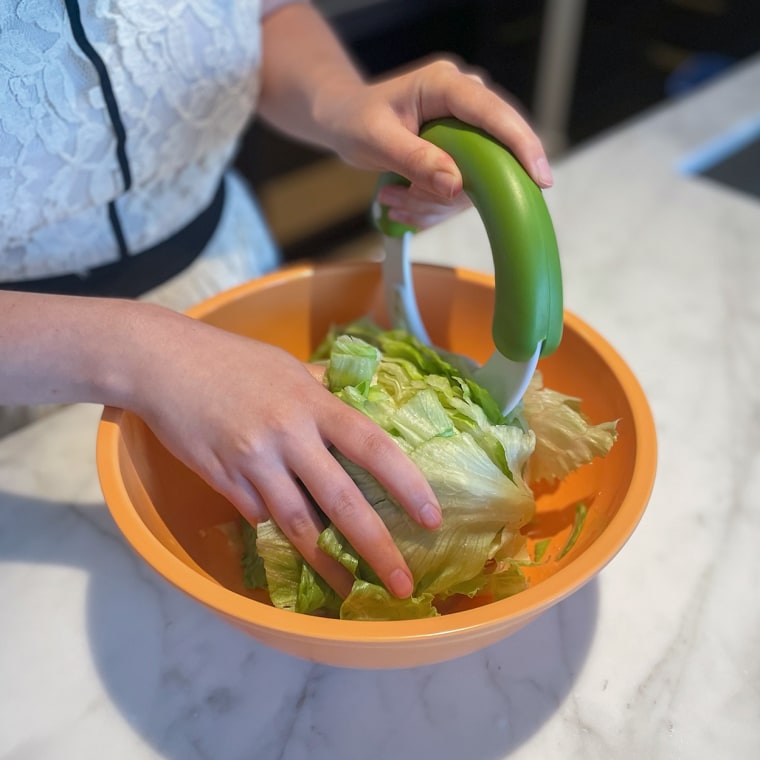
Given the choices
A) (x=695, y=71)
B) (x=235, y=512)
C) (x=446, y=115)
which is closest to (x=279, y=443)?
(x=235, y=512)

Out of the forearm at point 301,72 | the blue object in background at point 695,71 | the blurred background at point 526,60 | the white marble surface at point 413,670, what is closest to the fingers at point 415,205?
the forearm at point 301,72

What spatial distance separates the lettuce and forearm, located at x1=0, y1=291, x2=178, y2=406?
0.45ft

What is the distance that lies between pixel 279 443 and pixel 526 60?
2.42 meters

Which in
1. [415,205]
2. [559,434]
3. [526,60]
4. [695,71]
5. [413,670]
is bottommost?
[526,60]

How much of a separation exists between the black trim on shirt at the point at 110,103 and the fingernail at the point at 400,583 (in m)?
0.49

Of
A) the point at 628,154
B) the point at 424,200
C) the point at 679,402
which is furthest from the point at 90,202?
the point at 628,154

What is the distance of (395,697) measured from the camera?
539 mm

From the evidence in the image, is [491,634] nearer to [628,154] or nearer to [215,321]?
[215,321]

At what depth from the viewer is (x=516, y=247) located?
1.63 feet

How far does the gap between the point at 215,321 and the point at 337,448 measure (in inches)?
9.2

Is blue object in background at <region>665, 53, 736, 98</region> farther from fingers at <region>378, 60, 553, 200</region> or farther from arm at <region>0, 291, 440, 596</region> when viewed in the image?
arm at <region>0, 291, 440, 596</region>

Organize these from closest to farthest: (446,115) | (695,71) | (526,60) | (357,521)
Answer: (357,521) < (446,115) < (695,71) < (526,60)

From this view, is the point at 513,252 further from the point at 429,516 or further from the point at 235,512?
the point at 235,512

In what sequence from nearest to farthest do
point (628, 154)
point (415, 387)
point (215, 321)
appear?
point (415, 387), point (215, 321), point (628, 154)
